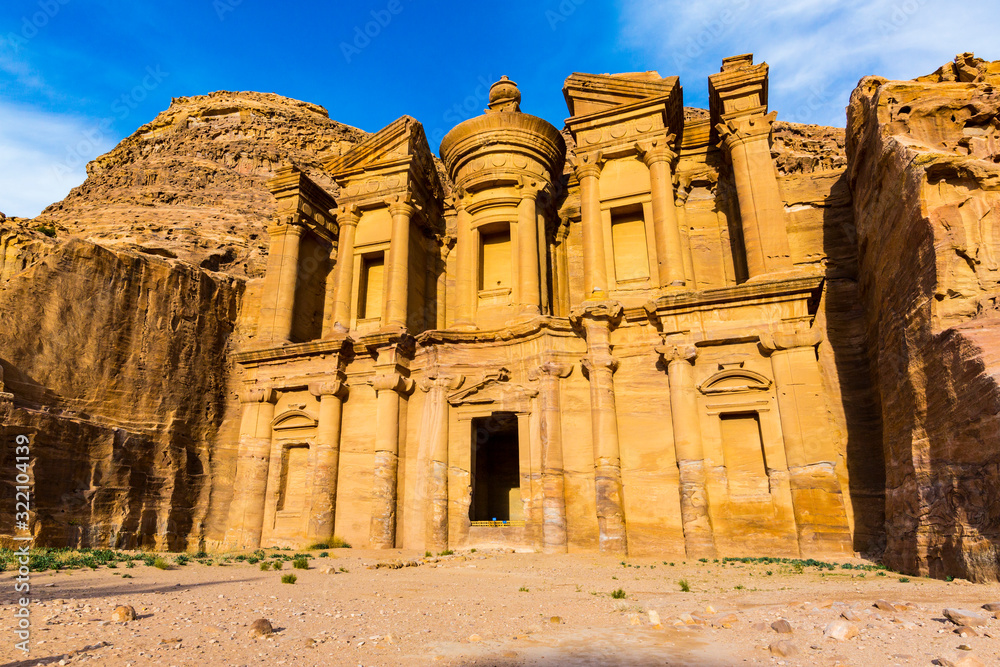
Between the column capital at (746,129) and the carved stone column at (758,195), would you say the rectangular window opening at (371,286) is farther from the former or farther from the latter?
the column capital at (746,129)

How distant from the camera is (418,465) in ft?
59.4

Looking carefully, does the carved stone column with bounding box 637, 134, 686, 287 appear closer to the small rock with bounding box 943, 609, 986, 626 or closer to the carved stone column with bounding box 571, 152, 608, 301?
the carved stone column with bounding box 571, 152, 608, 301

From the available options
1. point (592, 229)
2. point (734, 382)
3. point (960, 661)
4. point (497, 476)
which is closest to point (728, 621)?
point (960, 661)

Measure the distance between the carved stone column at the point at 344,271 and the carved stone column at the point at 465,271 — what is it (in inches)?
164

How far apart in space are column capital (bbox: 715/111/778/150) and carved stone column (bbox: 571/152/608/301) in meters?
4.16

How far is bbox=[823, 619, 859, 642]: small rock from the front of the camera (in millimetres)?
5453

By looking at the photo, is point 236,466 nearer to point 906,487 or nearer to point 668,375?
point 668,375

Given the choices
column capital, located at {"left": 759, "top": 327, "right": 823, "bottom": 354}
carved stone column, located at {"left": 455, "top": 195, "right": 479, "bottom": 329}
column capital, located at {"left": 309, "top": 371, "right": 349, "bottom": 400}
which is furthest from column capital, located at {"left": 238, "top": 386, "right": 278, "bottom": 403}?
column capital, located at {"left": 759, "top": 327, "right": 823, "bottom": 354}

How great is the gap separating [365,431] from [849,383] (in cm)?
1457

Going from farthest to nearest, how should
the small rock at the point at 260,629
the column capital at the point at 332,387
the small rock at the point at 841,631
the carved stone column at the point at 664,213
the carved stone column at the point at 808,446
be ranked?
the column capital at the point at 332,387 < the carved stone column at the point at 664,213 < the carved stone column at the point at 808,446 < the small rock at the point at 260,629 < the small rock at the point at 841,631

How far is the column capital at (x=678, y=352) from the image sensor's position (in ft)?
54.0

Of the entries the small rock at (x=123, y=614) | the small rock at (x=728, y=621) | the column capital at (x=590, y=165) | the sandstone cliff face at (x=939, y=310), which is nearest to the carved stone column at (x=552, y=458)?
the column capital at (x=590, y=165)

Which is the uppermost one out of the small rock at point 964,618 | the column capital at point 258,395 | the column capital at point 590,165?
the column capital at point 590,165

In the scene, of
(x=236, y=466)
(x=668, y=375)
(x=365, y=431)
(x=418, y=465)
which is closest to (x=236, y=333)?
(x=236, y=466)
